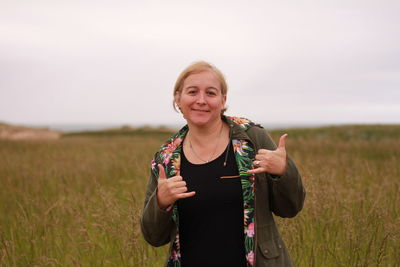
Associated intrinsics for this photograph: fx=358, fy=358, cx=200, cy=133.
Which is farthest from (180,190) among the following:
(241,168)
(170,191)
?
(241,168)

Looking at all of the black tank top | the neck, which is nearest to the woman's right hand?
→ the black tank top

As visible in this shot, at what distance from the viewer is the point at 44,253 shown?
313cm

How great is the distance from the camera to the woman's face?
5.59 feet

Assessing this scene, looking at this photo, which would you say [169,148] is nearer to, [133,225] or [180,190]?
[180,190]

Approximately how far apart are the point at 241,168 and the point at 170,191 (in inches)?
13.6

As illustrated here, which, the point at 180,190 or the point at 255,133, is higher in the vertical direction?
the point at 255,133

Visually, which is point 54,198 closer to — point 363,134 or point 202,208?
point 202,208

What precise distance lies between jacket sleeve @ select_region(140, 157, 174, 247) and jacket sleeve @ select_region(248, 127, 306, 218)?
497 mm

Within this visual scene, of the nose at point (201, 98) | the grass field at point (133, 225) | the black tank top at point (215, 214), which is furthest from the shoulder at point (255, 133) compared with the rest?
the grass field at point (133, 225)

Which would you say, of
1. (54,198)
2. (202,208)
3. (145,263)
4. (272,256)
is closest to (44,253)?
(145,263)

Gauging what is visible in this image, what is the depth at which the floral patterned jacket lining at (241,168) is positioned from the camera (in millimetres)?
1629

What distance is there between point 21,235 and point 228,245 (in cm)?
255

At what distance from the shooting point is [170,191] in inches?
61.7

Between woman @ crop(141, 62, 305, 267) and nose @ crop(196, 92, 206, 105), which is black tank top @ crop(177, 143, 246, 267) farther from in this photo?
nose @ crop(196, 92, 206, 105)
